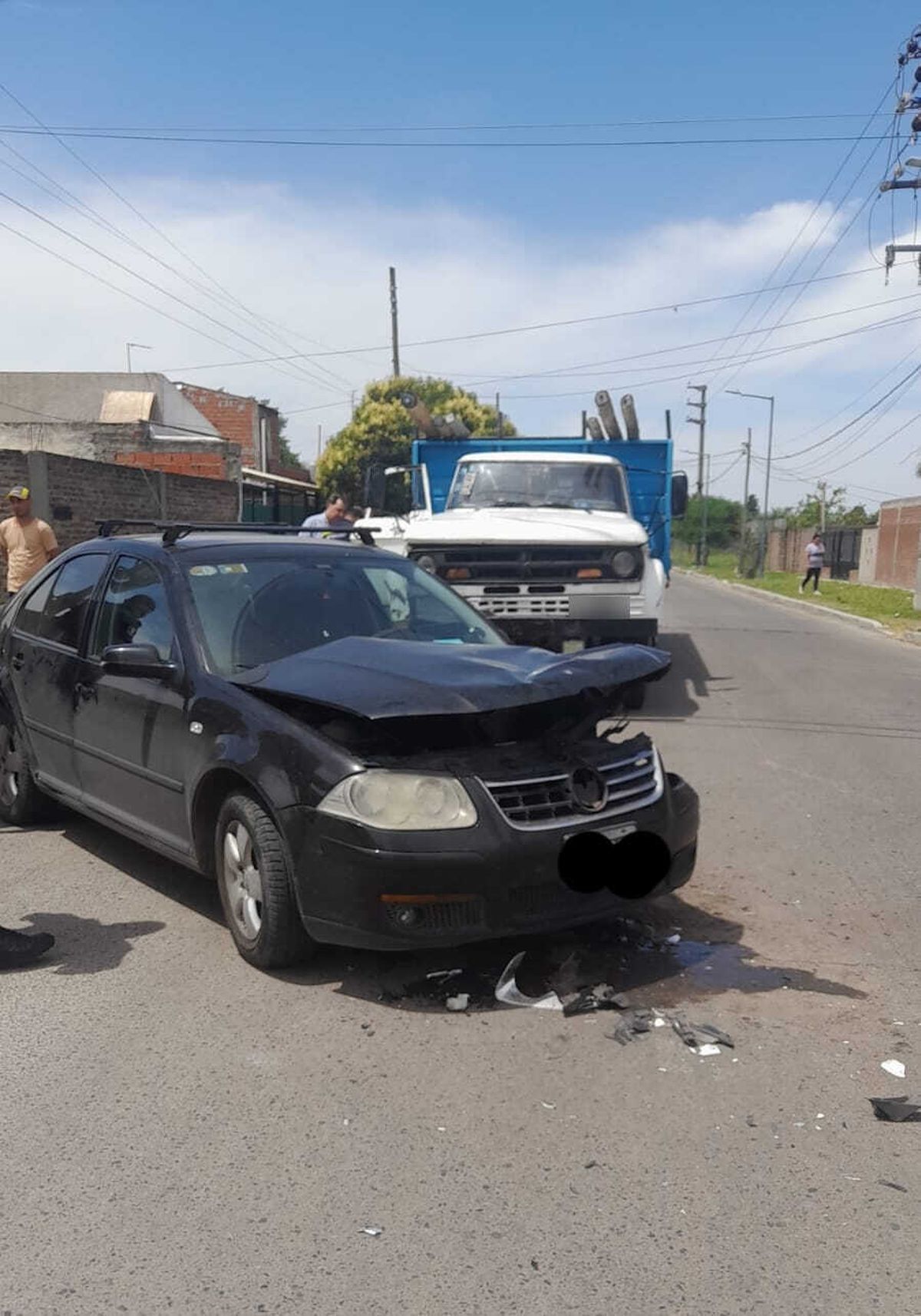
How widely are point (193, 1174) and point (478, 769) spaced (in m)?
1.57

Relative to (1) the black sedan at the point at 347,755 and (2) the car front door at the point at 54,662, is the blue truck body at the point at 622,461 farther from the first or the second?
(1) the black sedan at the point at 347,755

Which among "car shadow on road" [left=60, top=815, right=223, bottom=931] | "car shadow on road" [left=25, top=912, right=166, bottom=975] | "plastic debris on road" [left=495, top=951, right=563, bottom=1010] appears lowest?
"car shadow on road" [left=60, top=815, right=223, bottom=931]

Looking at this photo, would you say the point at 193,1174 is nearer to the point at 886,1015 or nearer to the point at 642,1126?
the point at 642,1126

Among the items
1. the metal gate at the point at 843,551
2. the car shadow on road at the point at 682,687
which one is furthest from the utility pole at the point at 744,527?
the car shadow on road at the point at 682,687

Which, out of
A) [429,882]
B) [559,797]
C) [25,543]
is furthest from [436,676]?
[25,543]

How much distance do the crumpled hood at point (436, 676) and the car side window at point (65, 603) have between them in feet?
4.94

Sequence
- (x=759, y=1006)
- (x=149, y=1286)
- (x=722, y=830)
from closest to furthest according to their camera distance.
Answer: (x=149, y=1286) → (x=759, y=1006) → (x=722, y=830)

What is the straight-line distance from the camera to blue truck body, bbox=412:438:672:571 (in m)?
13.4

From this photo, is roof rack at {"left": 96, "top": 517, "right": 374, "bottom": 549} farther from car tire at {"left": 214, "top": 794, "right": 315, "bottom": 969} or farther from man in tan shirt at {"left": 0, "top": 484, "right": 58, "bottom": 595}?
man in tan shirt at {"left": 0, "top": 484, "right": 58, "bottom": 595}

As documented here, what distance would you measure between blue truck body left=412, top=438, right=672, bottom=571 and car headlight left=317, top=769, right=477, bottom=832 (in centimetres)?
945

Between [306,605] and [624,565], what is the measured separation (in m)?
5.14

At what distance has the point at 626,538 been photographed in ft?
32.7

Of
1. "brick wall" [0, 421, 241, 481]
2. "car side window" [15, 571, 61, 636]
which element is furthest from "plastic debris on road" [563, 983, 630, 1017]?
"brick wall" [0, 421, 241, 481]

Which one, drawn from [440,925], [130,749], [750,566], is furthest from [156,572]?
[750,566]
